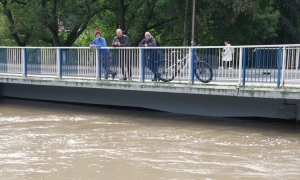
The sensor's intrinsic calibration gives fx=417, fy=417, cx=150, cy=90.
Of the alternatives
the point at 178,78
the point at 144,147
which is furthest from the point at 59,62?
the point at 144,147

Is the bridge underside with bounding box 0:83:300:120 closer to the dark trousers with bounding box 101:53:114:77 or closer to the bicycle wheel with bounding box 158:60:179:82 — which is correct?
the bicycle wheel with bounding box 158:60:179:82

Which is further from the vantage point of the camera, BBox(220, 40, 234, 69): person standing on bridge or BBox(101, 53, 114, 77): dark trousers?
BBox(101, 53, 114, 77): dark trousers

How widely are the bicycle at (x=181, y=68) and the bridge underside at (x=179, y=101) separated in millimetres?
1239

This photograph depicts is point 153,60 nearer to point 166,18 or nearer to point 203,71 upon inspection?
point 203,71

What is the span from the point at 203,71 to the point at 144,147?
3.24 m

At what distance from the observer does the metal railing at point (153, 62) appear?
32.6 feet

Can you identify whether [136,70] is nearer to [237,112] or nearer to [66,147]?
[237,112]

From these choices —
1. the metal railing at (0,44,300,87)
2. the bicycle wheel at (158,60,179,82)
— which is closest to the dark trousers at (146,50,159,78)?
the metal railing at (0,44,300,87)

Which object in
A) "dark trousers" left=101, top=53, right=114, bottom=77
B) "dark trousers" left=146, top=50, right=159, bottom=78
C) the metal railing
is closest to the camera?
the metal railing

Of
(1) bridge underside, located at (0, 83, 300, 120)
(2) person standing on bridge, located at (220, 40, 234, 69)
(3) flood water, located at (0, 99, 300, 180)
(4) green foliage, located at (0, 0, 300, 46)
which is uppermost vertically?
(4) green foliage, located at (0, 0, 300, 46)

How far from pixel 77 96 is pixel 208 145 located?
7.54m

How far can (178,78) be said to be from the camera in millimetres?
11625

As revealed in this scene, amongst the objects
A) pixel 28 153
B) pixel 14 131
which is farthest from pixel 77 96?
pixel 28 153

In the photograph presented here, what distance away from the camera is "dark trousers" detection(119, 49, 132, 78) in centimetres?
1232
